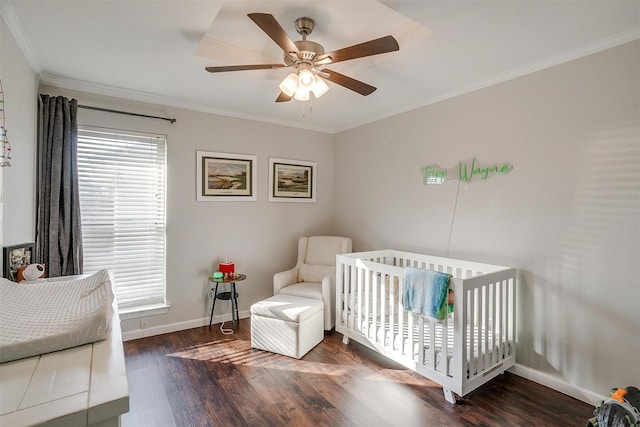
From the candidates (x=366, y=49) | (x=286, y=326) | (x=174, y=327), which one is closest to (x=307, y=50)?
(x=366, y=49)

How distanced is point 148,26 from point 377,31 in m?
1.42

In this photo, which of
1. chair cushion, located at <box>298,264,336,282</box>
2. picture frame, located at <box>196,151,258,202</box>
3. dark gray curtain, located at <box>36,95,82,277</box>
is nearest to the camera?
dark gray curtain, located at <box>36,95,82,277</box>

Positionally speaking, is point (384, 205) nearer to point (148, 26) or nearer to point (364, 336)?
point (364, 336)

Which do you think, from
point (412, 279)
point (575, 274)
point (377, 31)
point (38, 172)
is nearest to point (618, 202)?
point (575, 274)

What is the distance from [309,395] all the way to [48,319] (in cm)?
174

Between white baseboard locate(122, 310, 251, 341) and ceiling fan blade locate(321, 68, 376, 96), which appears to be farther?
white baseboard locate(122, 310, 251, 341)

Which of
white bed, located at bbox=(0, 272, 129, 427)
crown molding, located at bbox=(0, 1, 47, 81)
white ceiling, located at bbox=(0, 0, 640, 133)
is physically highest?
white ceiling, located at bbox=(0, 0, 640, 133)

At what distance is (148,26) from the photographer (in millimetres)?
1880

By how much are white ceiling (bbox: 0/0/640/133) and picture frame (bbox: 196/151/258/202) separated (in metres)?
0.74

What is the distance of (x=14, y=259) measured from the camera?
1812 mm

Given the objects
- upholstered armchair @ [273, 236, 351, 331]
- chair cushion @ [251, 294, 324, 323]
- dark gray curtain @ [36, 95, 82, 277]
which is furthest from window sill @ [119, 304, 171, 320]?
upholstered armchair @ [273, 236, 351, 331]

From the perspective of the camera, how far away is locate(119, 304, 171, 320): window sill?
301 centimetres

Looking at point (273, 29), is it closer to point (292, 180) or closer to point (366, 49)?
point (366, 49)

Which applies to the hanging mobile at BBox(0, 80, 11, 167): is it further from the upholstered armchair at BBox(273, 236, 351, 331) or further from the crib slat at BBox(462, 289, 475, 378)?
the crib slat at BBox(462, 289, 475, 378)
